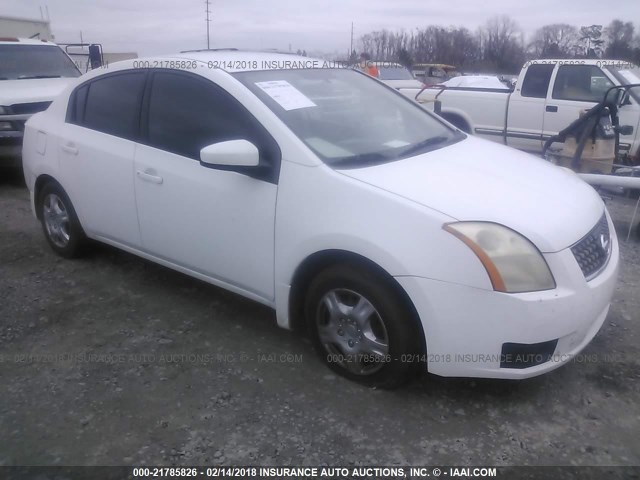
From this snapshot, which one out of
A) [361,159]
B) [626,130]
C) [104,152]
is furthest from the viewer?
[626,130]

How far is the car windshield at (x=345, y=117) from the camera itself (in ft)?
10.6

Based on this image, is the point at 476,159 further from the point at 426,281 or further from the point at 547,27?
the point at 547,27

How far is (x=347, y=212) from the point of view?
287 centimetres

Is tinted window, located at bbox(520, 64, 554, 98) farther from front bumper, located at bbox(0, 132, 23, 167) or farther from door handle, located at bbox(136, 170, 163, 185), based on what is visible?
front bumper, located at bbox(0, 132, 23, 167)

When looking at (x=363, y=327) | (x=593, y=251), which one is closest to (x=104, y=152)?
(x=363, y=327)

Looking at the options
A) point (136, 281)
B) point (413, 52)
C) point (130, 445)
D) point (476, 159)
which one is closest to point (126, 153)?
point (136, 281)

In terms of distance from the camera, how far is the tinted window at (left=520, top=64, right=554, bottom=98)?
351 inches

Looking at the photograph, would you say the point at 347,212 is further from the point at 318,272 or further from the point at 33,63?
the point at 33,63

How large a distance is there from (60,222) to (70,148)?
0.72 meters

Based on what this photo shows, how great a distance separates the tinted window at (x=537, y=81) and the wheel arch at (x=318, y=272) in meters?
7.06

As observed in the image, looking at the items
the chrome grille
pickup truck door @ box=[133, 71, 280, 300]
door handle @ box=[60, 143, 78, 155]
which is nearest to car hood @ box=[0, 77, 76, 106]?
door handle @ box=[60, 143, 78, 155]

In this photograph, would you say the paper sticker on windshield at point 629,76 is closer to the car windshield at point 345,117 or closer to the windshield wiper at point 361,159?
the car windshield at point 345,117

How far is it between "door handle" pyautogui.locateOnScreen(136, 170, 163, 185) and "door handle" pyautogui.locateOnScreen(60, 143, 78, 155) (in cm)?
83

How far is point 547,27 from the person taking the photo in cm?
6569
